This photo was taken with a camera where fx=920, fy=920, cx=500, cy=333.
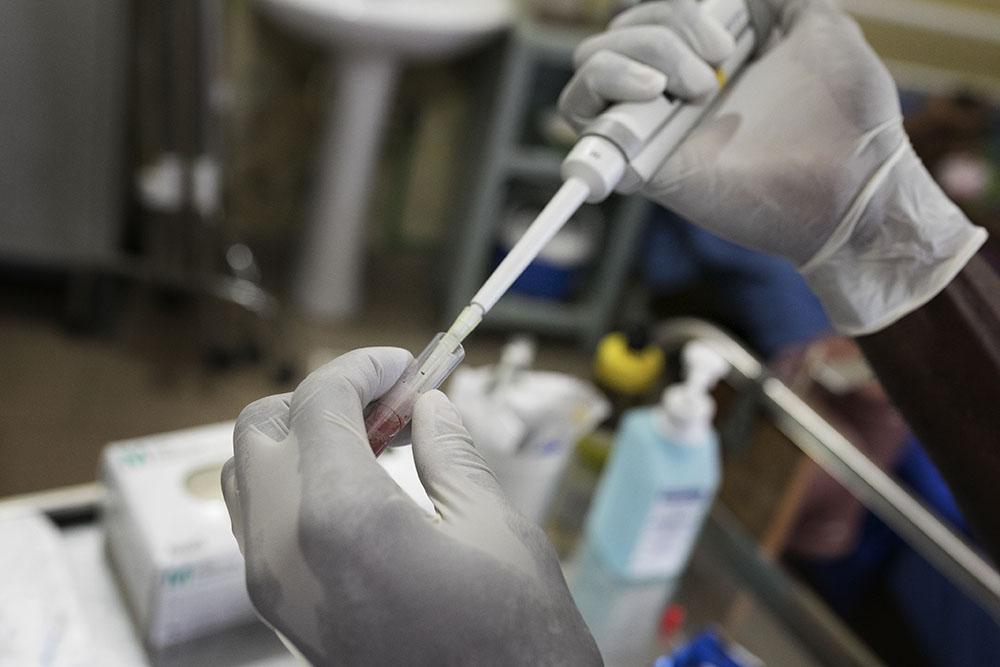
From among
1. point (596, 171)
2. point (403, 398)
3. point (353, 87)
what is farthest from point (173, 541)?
point (353, 87)

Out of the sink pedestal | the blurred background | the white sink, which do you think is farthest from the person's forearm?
the sink pedestal

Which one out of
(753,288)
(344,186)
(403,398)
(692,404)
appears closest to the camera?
(403,398)

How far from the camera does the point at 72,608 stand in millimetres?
701

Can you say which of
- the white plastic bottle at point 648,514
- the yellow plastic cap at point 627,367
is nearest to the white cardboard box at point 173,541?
the white plastic bottle at point 648,514

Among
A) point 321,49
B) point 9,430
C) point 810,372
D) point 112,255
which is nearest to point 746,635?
point 810,372

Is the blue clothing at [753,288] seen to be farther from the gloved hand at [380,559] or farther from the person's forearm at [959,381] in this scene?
the gloved hand at [380,559]

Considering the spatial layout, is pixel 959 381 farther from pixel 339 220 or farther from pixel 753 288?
pixel 339 220

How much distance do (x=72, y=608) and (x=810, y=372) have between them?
1038 millimetres

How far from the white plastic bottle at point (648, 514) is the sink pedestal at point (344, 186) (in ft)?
4.38

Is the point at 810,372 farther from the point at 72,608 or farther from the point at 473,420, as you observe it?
the point at 72,608

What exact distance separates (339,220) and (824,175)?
5.44ft

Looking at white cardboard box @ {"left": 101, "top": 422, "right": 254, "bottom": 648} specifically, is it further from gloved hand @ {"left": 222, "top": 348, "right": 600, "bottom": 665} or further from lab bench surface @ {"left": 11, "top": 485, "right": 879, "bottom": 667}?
gloved hand @ {"left": 222, "top": 348, "right": 600, "bottom": 665}

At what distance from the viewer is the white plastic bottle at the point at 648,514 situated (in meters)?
0.89

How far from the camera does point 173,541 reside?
678 mm
